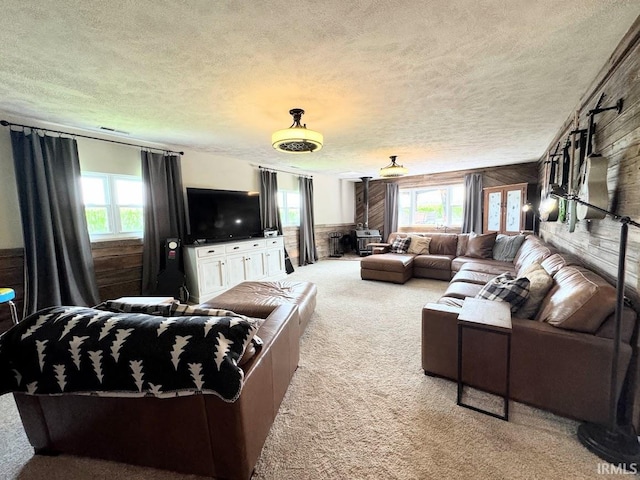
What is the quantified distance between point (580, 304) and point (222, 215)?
4258 millimetres

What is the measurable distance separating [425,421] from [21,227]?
13.8 feet

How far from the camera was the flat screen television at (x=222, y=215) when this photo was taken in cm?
391

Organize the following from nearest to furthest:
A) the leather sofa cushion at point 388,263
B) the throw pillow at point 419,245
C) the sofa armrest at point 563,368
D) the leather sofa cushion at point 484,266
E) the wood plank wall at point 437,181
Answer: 1. the sofa armrest at point 563,368
2. the leather sofa cushion at point 484,266
3. the leather sofa cushion at point 388,263
4. the throw pillow at point 419,245
5. the wood plank wall at point 437,181

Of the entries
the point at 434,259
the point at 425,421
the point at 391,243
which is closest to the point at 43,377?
the point at 425,421

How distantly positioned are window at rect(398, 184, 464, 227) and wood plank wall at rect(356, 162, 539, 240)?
0.19 m

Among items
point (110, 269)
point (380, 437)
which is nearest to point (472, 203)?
point (380, 437)

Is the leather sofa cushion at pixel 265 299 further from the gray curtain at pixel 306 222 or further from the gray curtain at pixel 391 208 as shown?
the gray curtain at pixel 391 208

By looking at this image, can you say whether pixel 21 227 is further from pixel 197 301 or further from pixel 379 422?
pixel 379 422

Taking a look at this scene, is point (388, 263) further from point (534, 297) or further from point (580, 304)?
point (580, 304)

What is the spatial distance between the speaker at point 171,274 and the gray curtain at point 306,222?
3051 millimetres

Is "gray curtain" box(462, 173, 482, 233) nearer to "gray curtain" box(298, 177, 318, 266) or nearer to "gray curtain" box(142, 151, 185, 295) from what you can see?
"gray curtain" box(298, 177, 318, 266)

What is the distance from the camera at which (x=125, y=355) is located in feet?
3.36

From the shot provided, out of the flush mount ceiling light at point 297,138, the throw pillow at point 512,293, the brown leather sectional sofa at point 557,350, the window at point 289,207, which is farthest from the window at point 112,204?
the throw pillow at point 512,293

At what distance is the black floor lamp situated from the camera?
1.20 meters
